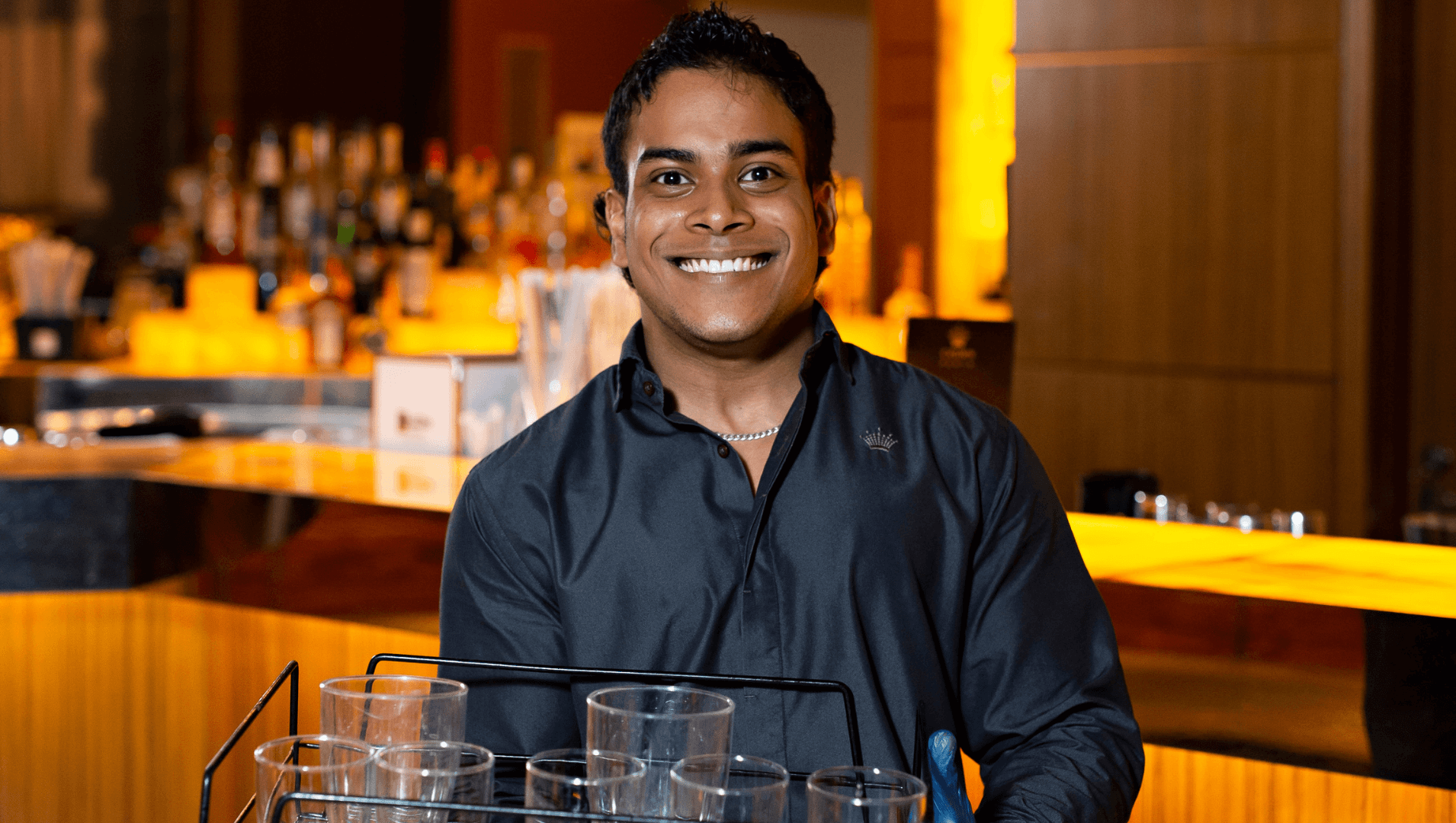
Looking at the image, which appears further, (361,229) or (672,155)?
(361,229)

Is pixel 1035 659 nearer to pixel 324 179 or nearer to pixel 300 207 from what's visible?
pixel 300 207

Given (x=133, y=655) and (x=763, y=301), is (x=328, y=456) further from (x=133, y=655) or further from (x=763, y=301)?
(x=763, y=301)

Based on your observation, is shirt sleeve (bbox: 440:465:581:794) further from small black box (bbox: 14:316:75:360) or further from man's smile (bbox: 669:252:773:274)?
small black box (bbox: 14:316:75:360)

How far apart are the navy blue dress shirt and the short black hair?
164 millimetres

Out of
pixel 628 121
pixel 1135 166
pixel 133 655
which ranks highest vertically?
pixel 1135 166

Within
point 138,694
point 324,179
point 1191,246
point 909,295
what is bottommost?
point 138,694

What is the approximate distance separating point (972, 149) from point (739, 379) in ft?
12.5

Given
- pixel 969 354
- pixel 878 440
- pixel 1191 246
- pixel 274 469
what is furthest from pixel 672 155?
pixel 1191 246

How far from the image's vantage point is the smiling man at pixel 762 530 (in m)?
1.08

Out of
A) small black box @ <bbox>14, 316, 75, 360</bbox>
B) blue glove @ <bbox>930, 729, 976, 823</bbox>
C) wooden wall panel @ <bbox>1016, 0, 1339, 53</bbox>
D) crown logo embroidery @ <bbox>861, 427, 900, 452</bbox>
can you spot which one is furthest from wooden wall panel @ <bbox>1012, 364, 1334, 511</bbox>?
small black box @ <bbox>14, 316, 75, 360</bbox>

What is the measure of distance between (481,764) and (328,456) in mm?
1642

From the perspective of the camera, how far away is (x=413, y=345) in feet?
13.7

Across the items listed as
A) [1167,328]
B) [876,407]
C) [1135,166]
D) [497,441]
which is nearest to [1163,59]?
[1135,166]

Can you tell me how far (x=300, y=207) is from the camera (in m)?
4.61
